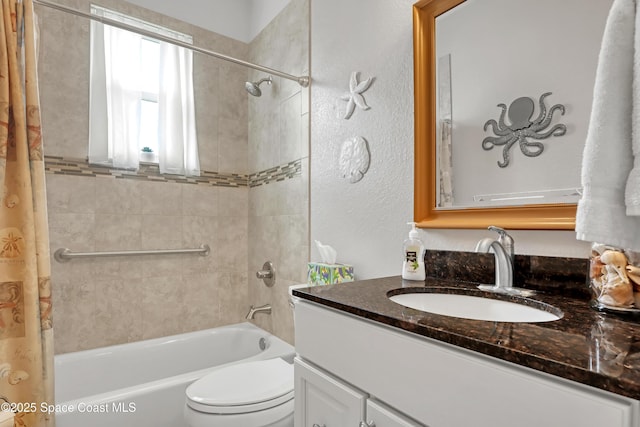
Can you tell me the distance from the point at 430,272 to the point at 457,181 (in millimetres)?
317

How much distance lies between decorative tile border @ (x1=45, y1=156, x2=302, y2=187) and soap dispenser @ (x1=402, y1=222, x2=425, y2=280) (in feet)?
3.28

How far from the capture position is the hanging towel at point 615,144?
59 cm

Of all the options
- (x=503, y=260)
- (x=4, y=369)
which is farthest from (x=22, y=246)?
(x=503, y=260)

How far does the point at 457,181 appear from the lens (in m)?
1.10

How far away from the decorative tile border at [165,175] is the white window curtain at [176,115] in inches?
2.9

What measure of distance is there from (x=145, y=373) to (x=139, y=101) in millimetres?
1642

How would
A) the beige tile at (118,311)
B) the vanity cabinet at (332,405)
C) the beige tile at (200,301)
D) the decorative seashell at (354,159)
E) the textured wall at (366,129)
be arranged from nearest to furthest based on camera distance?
1. the vanity cabinet at (332,405)
2. the textured wall at (366,129)
3. the decorative seashell at (354,159)
4. the beige tile at (118,311)
5. the beige tile at (200,301)

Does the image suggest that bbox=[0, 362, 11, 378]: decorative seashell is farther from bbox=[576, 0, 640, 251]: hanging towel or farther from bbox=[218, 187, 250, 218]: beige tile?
bbox=[576, 0, 640, 251]: hanging towel

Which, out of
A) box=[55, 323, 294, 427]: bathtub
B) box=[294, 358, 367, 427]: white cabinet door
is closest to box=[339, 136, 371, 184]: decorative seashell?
box=[294, 358, 367, 427]: white cabinet door

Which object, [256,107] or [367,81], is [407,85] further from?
[256,107]

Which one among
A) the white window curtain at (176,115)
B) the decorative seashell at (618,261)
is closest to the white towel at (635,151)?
the decorative seashell at (618,261)

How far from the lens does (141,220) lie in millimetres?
2117

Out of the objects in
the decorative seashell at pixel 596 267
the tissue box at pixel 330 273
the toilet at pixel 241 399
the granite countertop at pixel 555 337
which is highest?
the decorative seashell at pixel 596 267

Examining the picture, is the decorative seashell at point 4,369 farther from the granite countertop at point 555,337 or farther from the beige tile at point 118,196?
the granite countertop at point 555,337
